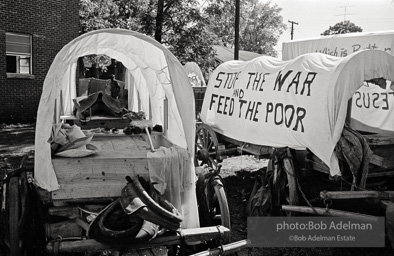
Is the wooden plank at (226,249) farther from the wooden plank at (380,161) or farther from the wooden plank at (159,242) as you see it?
the wooden plank at (380,161)

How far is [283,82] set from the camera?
258 inches

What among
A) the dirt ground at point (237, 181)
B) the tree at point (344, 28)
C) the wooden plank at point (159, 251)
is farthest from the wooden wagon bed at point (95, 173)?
the tree at point (344, 28)

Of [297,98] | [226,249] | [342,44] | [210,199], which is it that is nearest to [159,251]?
[226,249]

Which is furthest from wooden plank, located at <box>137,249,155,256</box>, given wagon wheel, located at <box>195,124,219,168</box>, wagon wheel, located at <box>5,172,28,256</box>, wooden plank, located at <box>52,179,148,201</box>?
wagon wheel, located at <box>195,124,219,168</box>

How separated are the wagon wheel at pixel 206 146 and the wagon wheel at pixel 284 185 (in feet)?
6.42

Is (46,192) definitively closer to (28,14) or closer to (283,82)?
(283,82)

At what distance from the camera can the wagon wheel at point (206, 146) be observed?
791 centimetres

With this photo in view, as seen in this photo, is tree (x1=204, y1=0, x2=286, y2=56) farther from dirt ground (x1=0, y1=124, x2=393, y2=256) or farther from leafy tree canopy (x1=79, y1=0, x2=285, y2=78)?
dirt ground (x1=0, y1=124, x2=393, y2=256)

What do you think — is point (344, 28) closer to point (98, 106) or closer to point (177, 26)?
point (177, 26)

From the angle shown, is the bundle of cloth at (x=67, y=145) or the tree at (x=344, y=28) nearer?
the bundle of cloth at (x=67, y=145)

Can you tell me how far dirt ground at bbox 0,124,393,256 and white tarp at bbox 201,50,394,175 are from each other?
1.00m

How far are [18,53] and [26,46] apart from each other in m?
0.42

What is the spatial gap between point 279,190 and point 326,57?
2056 mm

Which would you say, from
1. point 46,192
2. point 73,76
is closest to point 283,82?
point 46,192
